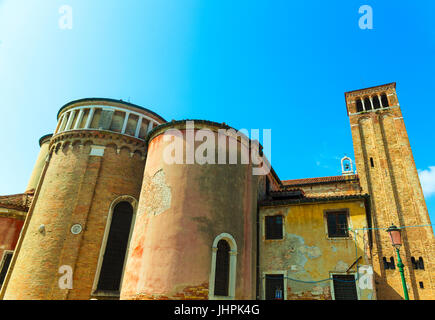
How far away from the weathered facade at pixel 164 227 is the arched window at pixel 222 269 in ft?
0.13

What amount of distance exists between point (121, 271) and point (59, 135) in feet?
28.0

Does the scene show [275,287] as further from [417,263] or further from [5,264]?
[417,263]

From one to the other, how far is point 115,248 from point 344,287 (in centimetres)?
1073

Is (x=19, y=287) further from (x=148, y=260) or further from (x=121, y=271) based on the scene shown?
(x=148, y=260)

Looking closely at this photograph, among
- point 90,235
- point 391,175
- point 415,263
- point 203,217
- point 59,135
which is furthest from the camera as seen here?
point 391,175

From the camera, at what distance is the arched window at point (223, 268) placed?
11203 millimetres

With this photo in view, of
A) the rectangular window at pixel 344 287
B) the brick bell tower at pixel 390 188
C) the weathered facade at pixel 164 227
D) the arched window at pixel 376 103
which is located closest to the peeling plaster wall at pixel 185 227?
the weathered facade at pixel 164 227

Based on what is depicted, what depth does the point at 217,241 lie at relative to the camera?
11.8m

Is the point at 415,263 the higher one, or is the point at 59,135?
the point at 59,135

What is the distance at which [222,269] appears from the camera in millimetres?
11727

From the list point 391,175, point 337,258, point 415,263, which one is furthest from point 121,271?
point 391,175

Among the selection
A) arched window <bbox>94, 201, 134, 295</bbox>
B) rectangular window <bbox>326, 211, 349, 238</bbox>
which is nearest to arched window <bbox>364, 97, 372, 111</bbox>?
rectangular window <bbox>326, 211, 349, 238</bbox>

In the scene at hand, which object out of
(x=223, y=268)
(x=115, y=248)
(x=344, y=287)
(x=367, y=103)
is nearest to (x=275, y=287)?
(x=344, y=287)
